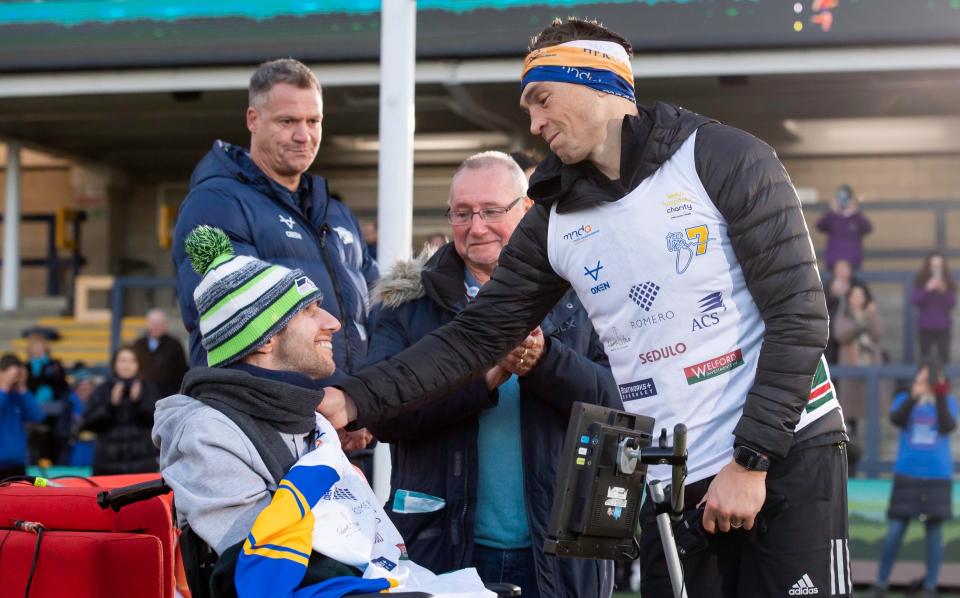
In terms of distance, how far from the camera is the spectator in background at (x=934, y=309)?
1173cm

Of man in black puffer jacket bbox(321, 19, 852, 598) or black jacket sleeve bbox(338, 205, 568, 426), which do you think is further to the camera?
black jacket sleeve bbox(338, 205, 568, 426)

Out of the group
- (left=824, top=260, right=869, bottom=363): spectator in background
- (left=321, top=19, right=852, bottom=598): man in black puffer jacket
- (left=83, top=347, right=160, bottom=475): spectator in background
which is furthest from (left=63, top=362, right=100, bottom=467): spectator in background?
(left=321, top=19, right=852, bottom=598): man in black puffer jacket

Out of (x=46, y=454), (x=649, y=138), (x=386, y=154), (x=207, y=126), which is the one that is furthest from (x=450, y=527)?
(x=207, y=126)

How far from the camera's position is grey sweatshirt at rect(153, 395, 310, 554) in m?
2.64

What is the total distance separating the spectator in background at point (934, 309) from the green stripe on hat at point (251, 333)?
9.80 metres

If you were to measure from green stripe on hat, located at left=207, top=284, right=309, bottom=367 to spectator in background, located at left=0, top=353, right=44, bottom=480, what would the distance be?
301 inches

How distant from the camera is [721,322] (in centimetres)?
290

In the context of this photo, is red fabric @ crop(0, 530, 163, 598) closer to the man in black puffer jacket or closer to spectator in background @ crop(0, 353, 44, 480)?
the man in black puffer jacket

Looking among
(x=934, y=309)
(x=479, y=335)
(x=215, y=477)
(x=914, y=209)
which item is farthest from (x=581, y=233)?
(x=914, y=209)

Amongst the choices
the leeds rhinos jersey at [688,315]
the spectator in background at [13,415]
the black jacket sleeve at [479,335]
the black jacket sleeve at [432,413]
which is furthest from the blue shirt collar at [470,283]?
the spectator in background at [13,415]

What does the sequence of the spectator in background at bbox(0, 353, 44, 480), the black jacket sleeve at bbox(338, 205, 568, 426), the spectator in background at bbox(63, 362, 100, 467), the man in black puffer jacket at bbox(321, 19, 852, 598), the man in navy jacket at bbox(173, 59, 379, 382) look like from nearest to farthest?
the man in black puffer jacket at bbox(321, 19, 852, 598), the black jacket sleeve at bbox(338, 205, 568, 426), the man in navy jacket at bbox(173, 59, 379, 382), the spectator in background at bbox(0, 353, 44, 480), the spectator in background at bbox(63, 362, 100, 467)

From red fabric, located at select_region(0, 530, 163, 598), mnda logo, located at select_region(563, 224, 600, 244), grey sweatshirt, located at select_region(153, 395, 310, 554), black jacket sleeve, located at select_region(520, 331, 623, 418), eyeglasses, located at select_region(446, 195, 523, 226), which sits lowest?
red fabric, located at select_region(0, 530, 163, 598)

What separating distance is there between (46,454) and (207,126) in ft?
24.0

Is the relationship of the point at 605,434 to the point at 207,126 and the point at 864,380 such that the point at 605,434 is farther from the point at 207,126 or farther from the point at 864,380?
the point at 207,126
